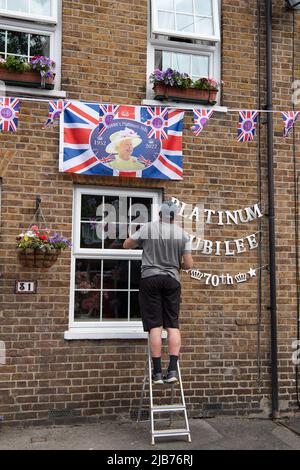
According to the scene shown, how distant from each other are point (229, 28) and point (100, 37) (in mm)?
1690

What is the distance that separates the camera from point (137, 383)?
6273 mm

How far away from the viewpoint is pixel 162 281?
563cm

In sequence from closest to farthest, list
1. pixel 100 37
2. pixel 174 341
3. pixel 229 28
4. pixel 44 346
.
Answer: pixel 174 341 < pixel 44 346 < pixel 100 37 < pixel 229 28

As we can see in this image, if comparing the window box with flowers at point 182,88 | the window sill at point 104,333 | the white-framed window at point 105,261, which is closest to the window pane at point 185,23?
the window box with flowers at point 182,88

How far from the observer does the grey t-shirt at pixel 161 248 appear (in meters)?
5.73

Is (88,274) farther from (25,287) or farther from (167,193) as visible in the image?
(167,193)

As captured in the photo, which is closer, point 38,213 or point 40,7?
point 38,213

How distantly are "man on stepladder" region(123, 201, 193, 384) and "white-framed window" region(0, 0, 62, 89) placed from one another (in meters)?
2.11

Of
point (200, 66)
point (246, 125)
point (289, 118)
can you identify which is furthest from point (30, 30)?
point (289, 118)

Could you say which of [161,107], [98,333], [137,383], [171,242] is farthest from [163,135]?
[137,383]

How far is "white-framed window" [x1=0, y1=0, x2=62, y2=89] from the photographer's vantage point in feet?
20.7

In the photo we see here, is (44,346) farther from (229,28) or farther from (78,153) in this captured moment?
(229,28)

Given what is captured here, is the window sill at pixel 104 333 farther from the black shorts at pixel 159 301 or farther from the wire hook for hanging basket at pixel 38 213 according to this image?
the wire hook for hanging basket at pixel 38 213

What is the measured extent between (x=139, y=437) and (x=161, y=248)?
196cm
